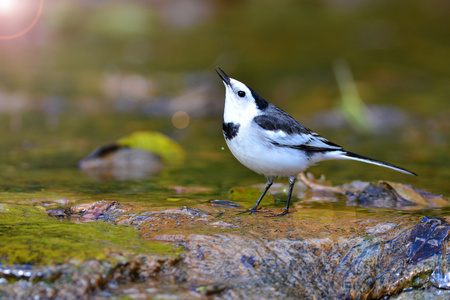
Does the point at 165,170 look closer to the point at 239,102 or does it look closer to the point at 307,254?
the point at 239,102

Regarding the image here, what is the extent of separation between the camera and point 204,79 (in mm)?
12758

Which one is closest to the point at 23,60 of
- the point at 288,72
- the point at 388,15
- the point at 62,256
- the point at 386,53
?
the point at 288,72

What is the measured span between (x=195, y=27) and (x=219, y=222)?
13422mm

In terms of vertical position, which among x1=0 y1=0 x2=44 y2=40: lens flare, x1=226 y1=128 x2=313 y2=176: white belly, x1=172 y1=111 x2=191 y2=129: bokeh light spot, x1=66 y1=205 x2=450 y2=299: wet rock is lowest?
x1=66 y1=205 x2=450 y2=299: wet rock

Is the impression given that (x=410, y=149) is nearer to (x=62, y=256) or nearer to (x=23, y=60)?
(x=62, y=256)

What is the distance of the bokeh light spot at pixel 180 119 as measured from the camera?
9889 mm

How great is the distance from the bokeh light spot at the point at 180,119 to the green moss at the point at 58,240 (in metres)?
6.23

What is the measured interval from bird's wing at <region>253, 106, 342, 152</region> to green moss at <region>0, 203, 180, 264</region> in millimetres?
1392

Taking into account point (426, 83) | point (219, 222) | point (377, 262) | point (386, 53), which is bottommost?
point (377, 262)

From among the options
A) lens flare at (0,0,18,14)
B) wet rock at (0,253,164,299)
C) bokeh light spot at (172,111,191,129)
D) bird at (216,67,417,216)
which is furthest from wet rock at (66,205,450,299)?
lens flare at (0,0,18,14)

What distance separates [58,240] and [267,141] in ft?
5.93

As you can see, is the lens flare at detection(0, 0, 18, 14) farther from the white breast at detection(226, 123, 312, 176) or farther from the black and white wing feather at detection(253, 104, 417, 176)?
the white breast at detection(226, 123, 312, 176)

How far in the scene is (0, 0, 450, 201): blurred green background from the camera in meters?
6.21

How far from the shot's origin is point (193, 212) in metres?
3.81
